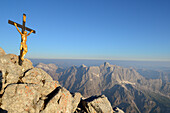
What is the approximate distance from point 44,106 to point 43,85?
533 centimetres

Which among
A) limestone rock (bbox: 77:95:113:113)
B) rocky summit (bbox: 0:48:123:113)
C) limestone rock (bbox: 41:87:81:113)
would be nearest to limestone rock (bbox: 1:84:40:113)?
rocky summit (bbox: 0:48:123:113)

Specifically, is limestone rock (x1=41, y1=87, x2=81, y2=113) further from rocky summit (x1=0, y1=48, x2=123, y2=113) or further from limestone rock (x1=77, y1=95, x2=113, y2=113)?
limestone rock (x1=77, y1=95, x2=113, y2=113)

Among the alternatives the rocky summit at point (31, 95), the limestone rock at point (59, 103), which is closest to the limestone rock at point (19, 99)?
the rocky summit at point (31, 95)

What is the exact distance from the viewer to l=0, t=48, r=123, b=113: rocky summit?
736 inches

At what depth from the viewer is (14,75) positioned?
72.5ft

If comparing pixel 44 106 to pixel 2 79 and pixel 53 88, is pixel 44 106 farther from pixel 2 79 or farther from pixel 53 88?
pixel 2 79

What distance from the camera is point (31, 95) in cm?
2059

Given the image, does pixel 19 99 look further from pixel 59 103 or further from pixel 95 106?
pixel 95 106

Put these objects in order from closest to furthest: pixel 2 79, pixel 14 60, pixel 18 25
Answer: pixel 2 79 < pixel 18 25 < pixel 14 60

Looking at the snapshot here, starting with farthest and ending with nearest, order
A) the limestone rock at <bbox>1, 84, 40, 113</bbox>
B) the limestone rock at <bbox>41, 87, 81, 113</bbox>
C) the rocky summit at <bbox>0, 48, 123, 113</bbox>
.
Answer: the limestone rock at <bbox>41, 87, 81, 113</bbox> → the rocky summit at <bbox>0, 48, 123, 113</bbox> → the limestone rock at <bbox>1, 84, 40, 113</bbox>

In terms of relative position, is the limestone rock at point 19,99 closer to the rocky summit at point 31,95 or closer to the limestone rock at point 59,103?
the rocky summit at point 31,95

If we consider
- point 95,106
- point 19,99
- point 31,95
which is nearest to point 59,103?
point 31,95

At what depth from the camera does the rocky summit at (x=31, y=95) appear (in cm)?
1869

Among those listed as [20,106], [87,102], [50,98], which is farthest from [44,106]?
[87,102]
